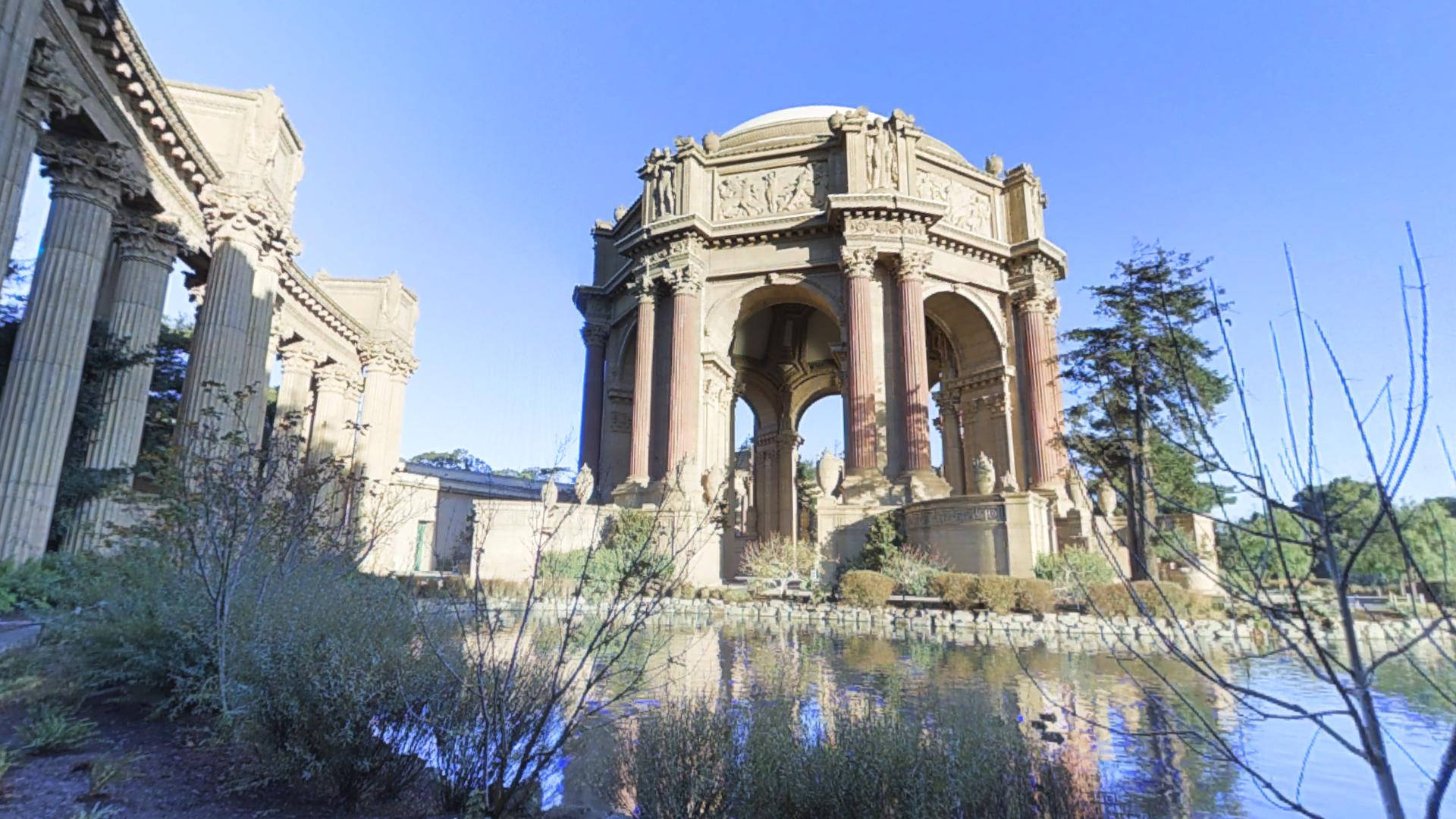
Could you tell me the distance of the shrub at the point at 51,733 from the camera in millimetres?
4230

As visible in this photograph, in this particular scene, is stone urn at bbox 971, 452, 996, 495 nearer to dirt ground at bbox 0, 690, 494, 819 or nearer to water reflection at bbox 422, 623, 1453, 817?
water reflection at bbox 422, 623, 1453, 817

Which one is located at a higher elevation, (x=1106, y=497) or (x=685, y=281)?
(x=685, y=281)

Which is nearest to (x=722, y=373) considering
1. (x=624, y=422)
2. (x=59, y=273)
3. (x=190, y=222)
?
(x=624, y=422)

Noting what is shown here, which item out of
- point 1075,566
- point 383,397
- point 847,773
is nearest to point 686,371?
point 383,397

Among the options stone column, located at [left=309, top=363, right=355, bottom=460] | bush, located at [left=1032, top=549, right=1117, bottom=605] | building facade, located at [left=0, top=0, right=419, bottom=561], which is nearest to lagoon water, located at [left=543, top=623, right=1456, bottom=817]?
bush, located at [left=1032, top=549, right=1117, bottom=605]

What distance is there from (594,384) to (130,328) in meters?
19.5

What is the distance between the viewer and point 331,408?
27344 mm

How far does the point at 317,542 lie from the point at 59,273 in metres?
6.75

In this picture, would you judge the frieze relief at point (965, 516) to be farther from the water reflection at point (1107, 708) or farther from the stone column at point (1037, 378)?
the stone column at point (1037, 378)

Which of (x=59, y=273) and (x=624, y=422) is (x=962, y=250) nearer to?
(x=624, y=422)

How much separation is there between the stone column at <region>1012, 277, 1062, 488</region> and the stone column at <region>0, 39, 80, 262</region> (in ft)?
83.2

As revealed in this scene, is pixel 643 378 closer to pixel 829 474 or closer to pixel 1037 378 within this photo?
pixel 829 474

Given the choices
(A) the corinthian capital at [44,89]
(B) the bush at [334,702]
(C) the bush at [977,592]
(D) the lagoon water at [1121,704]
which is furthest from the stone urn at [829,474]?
(A) the corinthian capital at [44,89]

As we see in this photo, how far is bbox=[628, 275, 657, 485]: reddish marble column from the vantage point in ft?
85.9
